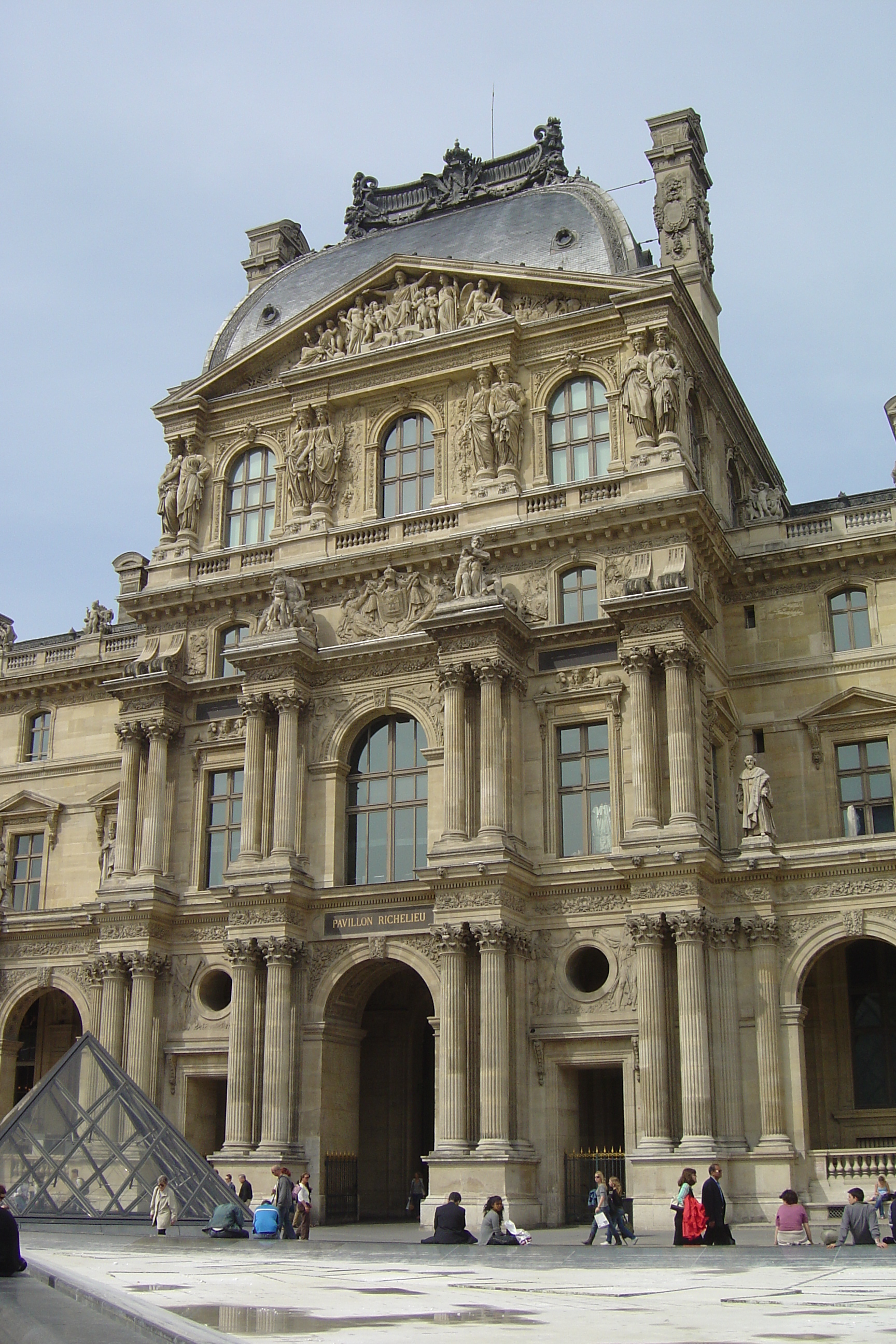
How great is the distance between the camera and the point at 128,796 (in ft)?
124

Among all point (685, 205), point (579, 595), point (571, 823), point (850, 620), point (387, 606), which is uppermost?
point (685, 205)

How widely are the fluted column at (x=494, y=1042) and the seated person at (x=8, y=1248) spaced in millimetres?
15007

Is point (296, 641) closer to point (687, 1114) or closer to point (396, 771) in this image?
point (396, 771)

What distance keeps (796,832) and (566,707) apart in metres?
6.09

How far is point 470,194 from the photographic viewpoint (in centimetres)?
4403

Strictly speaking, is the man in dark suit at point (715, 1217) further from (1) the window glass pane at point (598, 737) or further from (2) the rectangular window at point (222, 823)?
(2) the rectangular window at point (222, 823)

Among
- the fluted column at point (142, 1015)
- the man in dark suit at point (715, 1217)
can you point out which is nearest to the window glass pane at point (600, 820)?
the man in dark suit at point (715, 1217)

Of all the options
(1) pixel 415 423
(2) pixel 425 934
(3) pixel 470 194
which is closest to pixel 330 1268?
(2) pixel 425 934

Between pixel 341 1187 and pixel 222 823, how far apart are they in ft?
30.6

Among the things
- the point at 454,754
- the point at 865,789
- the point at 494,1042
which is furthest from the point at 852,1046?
the point at 454,754

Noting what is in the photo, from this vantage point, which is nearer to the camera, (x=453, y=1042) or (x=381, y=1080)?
(x=453, y=1042)

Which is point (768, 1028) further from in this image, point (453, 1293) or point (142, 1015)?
point (453, 1293)

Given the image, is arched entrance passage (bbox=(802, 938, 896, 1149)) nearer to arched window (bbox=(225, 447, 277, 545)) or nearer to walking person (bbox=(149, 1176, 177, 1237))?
Answer: walking person (bbox=(149, 1176, 177, 1237))

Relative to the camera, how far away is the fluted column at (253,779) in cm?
3491
